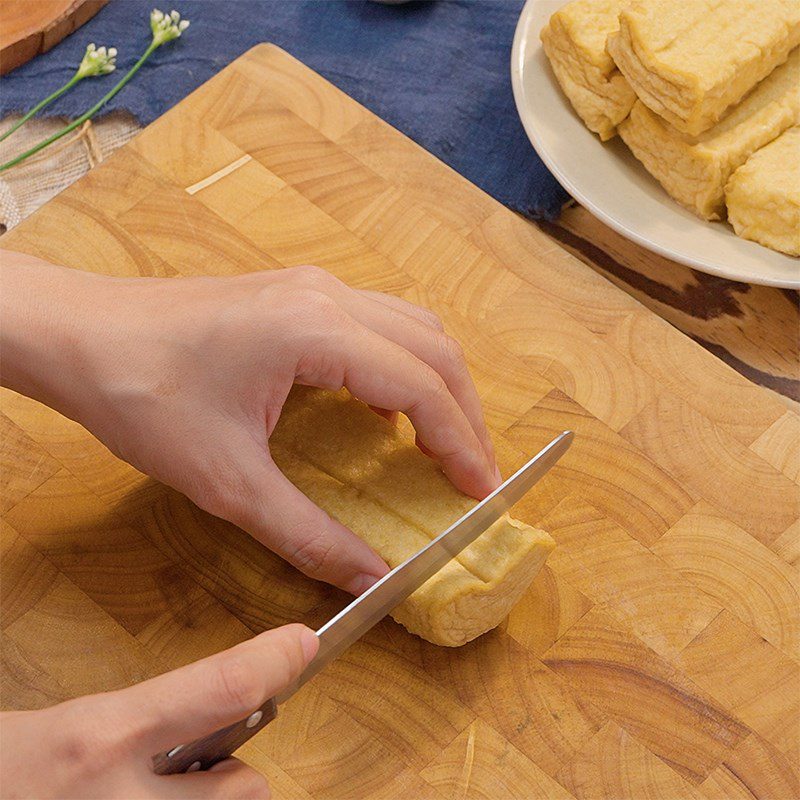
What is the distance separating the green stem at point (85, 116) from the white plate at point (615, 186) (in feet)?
2.71

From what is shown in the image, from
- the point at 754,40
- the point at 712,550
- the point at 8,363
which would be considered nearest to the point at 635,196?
the point at 754,40

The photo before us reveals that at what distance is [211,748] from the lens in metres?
1.28

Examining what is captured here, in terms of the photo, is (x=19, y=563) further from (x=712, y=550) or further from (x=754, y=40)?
(x=754, y=40)

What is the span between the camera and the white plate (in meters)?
1.95

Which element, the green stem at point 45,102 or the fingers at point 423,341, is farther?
the green stem at point 45,102

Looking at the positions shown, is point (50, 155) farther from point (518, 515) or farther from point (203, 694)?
point (203, 694)

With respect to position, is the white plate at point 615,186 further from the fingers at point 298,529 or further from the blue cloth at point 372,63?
the fingers at point 298,529

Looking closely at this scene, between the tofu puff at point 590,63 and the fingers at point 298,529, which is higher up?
the tofu puff at point 590,63

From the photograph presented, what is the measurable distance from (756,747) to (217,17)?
6.26 ft

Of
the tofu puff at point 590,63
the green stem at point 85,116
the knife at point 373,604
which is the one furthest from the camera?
the green stem at point 85,116

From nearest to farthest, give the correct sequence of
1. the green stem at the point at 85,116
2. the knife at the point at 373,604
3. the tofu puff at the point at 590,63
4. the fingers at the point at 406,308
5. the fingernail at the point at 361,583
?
the knife at the point at 373,604 < the fingernail at the point at 361,583 < the fingers at the point at 406,308 < the tofu puff at the point at 590,63 < the green stem at the point at 85,116

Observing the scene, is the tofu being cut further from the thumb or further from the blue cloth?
the thumb

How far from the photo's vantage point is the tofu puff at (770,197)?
6.26 ft

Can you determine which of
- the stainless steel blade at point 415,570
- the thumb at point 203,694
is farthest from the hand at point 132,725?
the stainless steel blade at point 415,570
